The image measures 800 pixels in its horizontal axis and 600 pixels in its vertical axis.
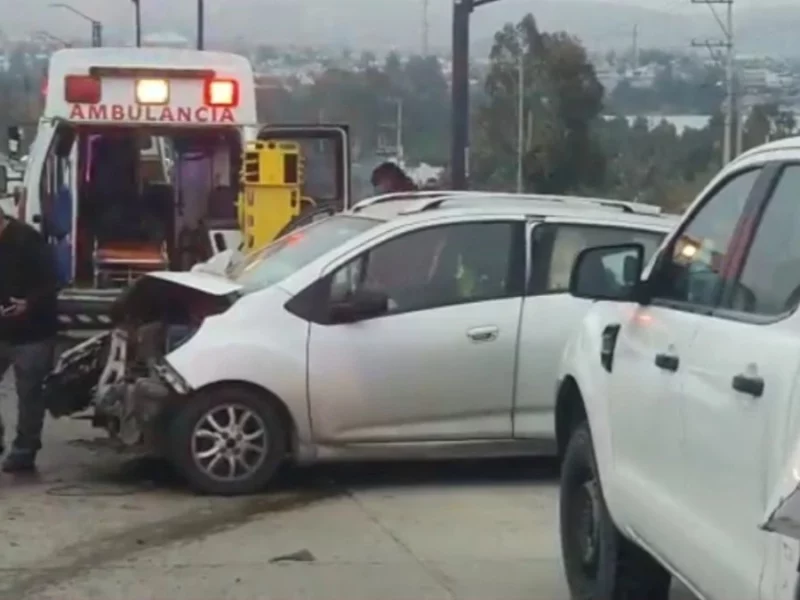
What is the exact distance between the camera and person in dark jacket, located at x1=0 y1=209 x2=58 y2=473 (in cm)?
1034

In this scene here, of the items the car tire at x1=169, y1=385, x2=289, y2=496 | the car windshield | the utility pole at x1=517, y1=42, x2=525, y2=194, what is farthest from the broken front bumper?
the utility pole at x1=517, y1=42, x2=525, y2=194

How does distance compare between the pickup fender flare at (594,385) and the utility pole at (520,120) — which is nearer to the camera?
the pickup fender flare at (594,385)

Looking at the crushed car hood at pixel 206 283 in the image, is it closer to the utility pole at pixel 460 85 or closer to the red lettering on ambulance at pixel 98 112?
the red lettering on ambulance at pixel 98 112

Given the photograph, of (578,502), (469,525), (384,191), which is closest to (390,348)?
(469,525)

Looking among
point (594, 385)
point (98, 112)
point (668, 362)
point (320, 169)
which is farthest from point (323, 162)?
point (668, 362)

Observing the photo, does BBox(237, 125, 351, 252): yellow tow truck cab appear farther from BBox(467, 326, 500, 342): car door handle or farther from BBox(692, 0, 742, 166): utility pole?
BBox(692, 0, 742, 166): utility pole

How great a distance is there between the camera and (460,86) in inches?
948

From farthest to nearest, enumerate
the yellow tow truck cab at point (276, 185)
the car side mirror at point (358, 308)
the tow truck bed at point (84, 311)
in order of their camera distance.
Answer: the yellow tow truck cab at point (276, 185)
the tow truck bed at point (84, 311)
the car side mirror at point (358, 308)

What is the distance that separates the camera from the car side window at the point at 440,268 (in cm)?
997

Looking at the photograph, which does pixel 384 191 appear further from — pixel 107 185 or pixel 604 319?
pixel 604 319

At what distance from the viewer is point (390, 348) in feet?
32.3

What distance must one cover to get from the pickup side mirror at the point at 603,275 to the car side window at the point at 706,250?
16 cm

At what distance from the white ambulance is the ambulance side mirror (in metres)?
2.07

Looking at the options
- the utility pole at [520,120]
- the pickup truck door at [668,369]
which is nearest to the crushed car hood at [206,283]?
the pickup truck door at [668,369]
